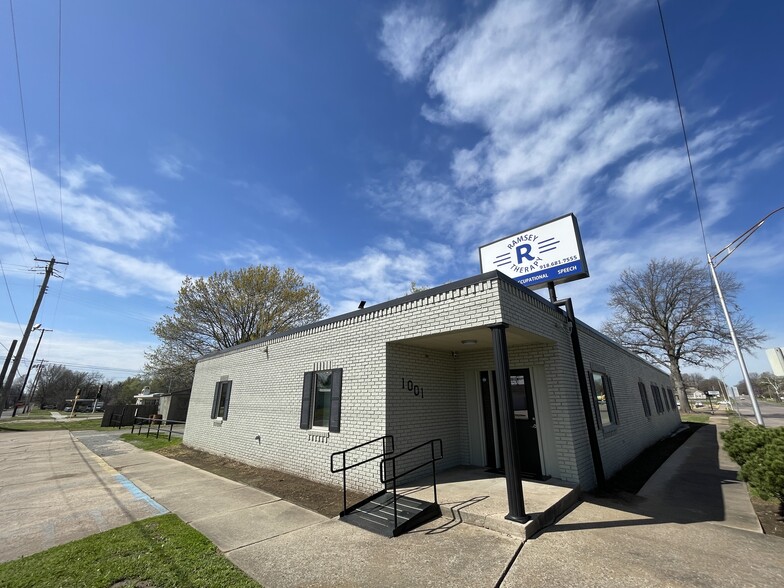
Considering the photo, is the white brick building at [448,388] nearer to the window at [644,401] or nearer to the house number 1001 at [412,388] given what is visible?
the house number 1001 at [412,388]

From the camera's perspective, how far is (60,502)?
650 centimetres

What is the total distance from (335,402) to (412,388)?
184 centimetres

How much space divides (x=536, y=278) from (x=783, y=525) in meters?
5.66

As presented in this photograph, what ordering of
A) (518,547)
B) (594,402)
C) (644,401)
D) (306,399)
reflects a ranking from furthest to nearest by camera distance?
(644,401)
(306,399)
(594,402)
(518,547)

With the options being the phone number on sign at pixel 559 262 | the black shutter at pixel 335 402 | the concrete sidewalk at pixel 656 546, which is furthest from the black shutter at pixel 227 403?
the phone number on sign at pixel 559 262

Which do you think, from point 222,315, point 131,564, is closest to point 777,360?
point 131,564

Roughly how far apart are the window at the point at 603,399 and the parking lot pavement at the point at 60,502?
9307mm

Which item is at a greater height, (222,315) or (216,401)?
(222,315)

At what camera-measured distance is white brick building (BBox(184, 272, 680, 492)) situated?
20.6 ft

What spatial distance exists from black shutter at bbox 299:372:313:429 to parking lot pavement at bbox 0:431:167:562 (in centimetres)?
311

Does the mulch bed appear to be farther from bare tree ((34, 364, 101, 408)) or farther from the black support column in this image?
bare tree ((34, 364, 101, 408))

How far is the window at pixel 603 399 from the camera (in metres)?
8.17

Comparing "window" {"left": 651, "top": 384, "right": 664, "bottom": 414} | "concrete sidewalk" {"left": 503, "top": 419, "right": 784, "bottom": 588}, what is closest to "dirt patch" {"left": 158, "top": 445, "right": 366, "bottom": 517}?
"concrete sidewalk" {"left": 503, "top": 419, "right": 784, "bottom": 588}

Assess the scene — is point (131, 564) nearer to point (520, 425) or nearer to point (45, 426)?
point (520, 425)
